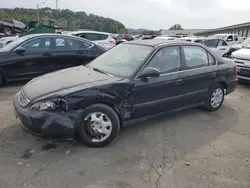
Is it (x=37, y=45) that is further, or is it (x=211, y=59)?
Result: (x=37, y=45)

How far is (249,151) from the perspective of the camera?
3885mm

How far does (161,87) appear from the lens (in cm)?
437

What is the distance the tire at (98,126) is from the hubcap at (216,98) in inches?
101

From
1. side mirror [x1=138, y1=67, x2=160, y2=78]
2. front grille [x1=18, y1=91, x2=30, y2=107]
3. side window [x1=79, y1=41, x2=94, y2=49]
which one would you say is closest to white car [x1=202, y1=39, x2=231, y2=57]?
side window [x1=79, y1=41, x2=94, y2=49]

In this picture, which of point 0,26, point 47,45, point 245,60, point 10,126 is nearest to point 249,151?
point 10,126

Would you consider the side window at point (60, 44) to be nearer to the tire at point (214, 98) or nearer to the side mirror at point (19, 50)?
the side mirror at point (19, 50)

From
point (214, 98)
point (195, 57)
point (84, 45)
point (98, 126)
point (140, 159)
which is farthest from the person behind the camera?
point (84, 45)

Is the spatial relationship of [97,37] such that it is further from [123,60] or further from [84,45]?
[123,60]

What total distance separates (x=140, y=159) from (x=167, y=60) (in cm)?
191

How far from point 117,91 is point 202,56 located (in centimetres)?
227

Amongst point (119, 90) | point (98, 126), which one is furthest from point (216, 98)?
point (98, 126)

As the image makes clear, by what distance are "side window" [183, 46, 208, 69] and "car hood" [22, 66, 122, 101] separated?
62.9 inches

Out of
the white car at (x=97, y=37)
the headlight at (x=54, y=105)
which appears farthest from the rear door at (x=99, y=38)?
the headlight at (x=54, y=105)

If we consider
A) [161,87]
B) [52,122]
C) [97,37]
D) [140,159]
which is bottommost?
[140,159]
